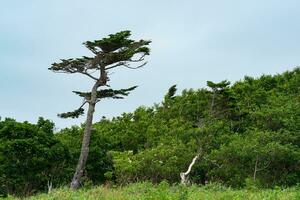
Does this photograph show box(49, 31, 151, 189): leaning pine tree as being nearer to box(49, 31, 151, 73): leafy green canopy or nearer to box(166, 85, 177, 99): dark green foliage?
box(49, 31, 151, 73): leafy green canopy

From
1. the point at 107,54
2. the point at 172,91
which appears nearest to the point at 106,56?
the point at 107,54

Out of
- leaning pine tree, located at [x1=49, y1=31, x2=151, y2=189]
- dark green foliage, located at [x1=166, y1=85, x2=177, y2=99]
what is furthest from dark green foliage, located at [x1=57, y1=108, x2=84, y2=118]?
dark green foliage, located at [x1=166, y1=85, x2=177, y2=99]

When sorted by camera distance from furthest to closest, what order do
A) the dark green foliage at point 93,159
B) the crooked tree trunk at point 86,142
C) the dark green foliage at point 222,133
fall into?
the dark green foliage at point 93,159 → the crooked tree trunk at point 86,142 → the dark green foliage at point 222,133

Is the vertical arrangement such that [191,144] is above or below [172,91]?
below

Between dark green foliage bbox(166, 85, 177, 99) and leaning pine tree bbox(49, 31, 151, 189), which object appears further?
dark green foliage bbox(166, 85, 177, 99)

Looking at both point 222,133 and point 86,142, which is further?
point 222,133

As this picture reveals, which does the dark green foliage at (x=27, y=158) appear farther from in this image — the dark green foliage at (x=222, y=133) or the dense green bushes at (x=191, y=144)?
the dark green foliage at (x=222, y=133)

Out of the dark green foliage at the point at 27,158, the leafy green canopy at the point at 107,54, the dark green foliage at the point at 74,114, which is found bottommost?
the dark green foliage at the point at 27,158

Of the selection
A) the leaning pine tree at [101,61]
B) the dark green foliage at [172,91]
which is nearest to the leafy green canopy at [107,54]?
the leaning pine tree at [101,61]

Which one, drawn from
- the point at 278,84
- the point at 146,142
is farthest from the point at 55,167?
the point at 278,84

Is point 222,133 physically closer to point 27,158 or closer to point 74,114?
point 74,114

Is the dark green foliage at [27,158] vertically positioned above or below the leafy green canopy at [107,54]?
below

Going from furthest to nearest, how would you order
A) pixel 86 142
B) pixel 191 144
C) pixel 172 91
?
1. pixel 172 91
2. pixel 191 144
3. pixel 86 142

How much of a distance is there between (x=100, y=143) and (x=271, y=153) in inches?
433
